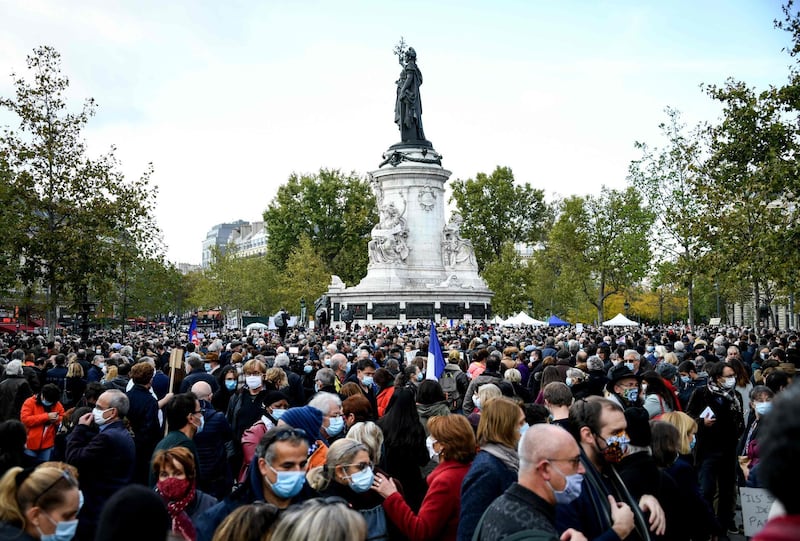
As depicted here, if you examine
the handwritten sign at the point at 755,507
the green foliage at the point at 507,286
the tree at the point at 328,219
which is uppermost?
the tree at the point at 328,219

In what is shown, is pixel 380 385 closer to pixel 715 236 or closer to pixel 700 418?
pixel 700 418

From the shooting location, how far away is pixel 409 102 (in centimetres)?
5100

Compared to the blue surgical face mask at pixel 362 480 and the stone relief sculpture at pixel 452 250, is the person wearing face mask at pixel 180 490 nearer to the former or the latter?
the blue surgical face mask at pixel 362 480

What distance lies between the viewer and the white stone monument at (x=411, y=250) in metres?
47.1

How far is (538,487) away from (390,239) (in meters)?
44.8

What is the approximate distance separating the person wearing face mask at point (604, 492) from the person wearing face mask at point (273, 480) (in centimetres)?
156

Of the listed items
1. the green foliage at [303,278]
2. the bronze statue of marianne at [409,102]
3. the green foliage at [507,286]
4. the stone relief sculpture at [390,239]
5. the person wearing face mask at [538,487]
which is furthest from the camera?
the green foliage at [303,278]

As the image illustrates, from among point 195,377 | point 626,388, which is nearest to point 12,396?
point 195,377

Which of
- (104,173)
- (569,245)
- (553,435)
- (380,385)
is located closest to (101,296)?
(104,173)

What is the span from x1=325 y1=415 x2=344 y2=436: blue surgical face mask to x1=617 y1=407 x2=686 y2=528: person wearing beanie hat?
274cm

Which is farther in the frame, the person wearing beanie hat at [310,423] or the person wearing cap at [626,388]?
the person wearing cap at [626,388]

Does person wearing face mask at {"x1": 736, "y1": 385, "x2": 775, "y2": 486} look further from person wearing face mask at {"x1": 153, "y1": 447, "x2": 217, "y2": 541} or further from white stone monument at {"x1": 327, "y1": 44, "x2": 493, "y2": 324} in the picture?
white stone monument at {"x1": 327, "y1": 44, "x2": 493, "y2": 324}

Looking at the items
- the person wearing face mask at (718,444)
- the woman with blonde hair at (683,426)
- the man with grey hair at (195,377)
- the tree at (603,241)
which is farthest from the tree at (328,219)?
the woman with blonde hair at (683,426)

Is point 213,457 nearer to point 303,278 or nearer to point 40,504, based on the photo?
point 40,504
